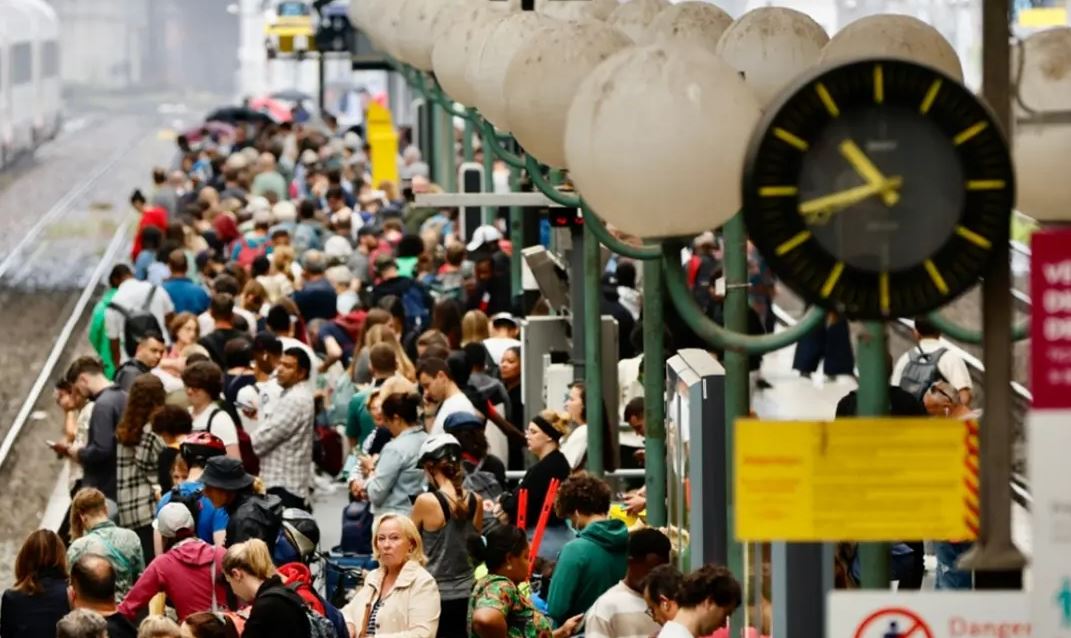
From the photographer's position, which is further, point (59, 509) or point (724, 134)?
point (59, 509)

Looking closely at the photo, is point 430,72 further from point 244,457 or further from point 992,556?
point 992,556

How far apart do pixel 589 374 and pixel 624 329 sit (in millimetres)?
4579

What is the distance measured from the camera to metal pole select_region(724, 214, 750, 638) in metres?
7.76

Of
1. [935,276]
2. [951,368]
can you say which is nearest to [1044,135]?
[935,276]

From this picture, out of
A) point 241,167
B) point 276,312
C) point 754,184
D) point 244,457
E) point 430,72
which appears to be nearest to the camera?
point 754,184

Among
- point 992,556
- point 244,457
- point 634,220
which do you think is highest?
point 634,220

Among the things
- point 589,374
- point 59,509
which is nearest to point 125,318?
point 59,509

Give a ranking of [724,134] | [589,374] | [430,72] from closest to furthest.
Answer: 1. [724,134]
2. [589,374]
3. [430,72]

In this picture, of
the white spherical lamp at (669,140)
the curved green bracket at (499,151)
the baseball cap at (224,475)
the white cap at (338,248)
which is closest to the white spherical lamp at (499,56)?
the curved green bracket at (499,151)

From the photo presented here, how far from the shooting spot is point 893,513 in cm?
550

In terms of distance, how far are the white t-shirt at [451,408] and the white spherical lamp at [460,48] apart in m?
1.56

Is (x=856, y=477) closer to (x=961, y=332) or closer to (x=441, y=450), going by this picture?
(x=961, y=332)

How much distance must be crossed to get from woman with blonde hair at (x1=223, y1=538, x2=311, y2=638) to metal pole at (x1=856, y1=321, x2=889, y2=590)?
3531mm

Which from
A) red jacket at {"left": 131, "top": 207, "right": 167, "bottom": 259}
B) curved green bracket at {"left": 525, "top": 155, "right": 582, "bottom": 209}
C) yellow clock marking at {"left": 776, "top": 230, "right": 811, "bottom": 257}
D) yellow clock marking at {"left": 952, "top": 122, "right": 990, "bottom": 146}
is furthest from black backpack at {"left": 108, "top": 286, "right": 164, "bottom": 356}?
yellow clock marking at {"left": 952, "top": 122, "right": 990, "bottom": 146}
